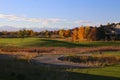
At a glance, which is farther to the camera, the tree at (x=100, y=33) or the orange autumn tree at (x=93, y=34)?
the tree at (x=100, y=33)

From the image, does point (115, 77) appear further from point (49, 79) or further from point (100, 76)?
point (49, 79)

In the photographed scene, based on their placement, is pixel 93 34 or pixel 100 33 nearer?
pixel 93 34

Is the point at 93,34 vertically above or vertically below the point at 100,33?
below

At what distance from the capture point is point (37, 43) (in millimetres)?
78062

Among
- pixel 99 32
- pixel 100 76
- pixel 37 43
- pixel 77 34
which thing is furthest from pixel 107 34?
pixel 100 76

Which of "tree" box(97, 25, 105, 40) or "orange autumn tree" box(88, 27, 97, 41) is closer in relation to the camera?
"orange autumn tree" box(88, 27, 97, 41)

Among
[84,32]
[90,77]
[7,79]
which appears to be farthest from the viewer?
[84,32]

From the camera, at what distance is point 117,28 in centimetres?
11800

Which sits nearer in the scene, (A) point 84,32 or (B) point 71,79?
(B) point 71,79

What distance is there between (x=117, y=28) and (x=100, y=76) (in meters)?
98.6


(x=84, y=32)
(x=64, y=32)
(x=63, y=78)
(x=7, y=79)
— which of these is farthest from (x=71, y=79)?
(x=64, y=32)

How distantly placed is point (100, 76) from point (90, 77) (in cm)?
88

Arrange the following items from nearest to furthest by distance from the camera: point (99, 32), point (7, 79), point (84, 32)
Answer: point (7, 79) < point (99, 32) < point (84, 32)

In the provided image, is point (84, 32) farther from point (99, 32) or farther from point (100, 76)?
point (100, 76)
